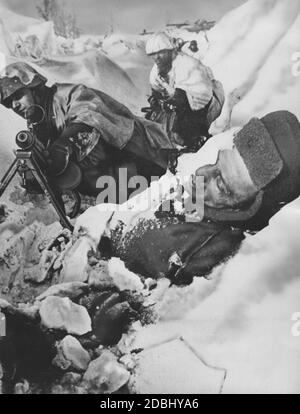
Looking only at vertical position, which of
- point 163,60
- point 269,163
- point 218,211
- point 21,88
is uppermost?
point 163,60

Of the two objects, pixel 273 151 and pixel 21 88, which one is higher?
pixel 21 88

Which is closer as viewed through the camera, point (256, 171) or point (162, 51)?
point (256, 171)

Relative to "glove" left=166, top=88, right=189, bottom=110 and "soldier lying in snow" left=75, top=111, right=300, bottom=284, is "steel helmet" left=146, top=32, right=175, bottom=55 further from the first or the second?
"soldier lying in snow" left=75, top=111, right=300, bottom=284

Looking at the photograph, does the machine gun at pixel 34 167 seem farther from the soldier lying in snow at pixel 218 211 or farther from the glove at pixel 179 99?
the glove at pixel 179 99

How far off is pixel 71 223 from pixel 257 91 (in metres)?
1.20

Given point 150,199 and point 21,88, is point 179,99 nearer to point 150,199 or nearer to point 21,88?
point 150,199

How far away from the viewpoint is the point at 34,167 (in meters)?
3.28

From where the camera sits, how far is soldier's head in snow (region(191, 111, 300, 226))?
3.11 meters

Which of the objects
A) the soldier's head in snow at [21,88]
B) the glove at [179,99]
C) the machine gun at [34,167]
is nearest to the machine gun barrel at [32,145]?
the machine gun at [34,167]

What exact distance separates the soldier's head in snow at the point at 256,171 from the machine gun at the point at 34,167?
726mm

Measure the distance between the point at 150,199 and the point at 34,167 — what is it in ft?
2.11

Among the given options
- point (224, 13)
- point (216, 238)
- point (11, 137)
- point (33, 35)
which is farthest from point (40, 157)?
point (224, 13)

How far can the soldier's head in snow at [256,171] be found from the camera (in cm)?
311

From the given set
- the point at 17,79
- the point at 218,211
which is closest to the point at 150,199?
the point at 218,211
